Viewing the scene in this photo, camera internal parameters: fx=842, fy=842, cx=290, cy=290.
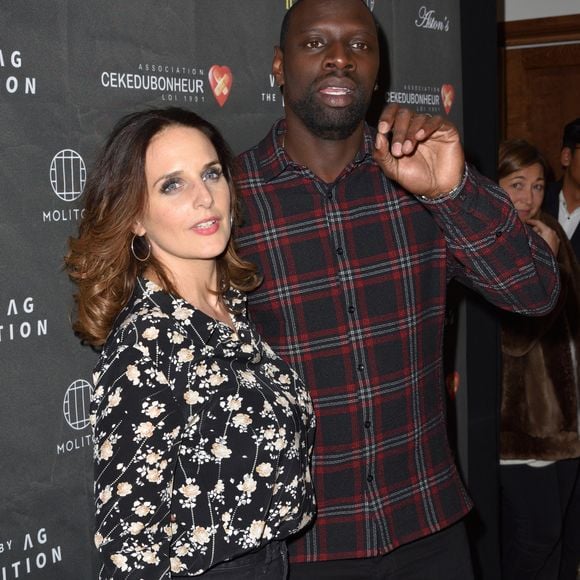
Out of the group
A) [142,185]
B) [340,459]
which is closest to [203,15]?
[142,185]

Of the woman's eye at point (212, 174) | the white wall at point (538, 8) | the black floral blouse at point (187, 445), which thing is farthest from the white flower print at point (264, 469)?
the white wall at point (538, 8)

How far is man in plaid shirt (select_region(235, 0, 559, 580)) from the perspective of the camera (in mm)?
1787

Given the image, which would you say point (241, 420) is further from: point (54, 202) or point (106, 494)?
point (54, 202)

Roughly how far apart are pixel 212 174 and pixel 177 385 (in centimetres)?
45

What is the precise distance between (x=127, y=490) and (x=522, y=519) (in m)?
2.11

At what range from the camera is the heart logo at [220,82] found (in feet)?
6.89

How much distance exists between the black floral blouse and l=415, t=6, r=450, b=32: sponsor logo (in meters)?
1.65

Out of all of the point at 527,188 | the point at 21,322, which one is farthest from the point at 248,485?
the point at 527,188

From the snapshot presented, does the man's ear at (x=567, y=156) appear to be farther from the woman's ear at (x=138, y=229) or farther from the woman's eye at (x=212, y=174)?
the woman's ear at (x=138, y=229)

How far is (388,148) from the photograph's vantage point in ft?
5.17

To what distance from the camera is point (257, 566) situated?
154 centimetres

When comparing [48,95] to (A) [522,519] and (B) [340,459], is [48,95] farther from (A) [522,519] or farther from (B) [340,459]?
(A) [522,519]

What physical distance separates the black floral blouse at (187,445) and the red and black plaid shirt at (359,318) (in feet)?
0.54

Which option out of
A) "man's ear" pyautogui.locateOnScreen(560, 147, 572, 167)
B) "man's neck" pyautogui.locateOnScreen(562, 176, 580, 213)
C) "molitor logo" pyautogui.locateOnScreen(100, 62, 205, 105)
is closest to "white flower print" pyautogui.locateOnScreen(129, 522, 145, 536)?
"molitor logo" pyautogui.locateOnScreen(100, 62, 205, 105)
